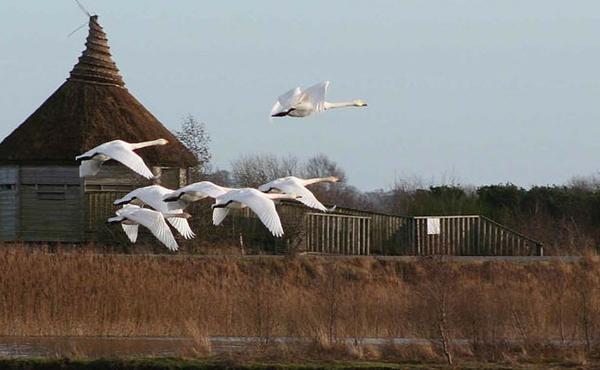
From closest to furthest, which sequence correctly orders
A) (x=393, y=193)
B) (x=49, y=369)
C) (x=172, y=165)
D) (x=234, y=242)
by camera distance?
(x=49, y=369)
(x=234, y=242)
(x=172, y=165)
(x=393, y=193)

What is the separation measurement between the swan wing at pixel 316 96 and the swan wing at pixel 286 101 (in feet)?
0.32

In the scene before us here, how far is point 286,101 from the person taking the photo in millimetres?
22406

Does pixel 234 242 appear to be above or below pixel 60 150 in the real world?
below

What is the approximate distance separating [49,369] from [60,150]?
22484mm

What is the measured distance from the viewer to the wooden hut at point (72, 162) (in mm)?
48969

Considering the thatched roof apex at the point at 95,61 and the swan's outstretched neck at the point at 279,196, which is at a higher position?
the thatched roof apex at the point at 95,61

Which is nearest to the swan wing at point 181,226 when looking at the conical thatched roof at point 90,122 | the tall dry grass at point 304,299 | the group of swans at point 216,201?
the group of swans at point 216,201

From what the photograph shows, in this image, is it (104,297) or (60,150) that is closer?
(104,297)

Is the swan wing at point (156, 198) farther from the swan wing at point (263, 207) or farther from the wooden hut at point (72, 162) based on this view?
the wooden hut at point (72, 162)

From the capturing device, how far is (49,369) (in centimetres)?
2802

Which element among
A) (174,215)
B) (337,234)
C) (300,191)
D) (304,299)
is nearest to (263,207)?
(300,191)

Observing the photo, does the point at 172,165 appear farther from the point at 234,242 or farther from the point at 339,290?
the point at 339,290

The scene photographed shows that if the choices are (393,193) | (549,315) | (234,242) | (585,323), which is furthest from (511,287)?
(393,193)

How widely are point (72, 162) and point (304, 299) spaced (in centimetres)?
1822
